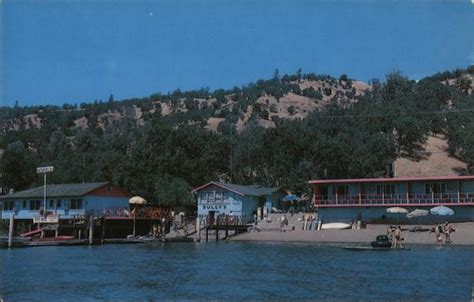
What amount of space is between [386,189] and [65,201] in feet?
123

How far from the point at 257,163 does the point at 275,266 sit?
5950 cm

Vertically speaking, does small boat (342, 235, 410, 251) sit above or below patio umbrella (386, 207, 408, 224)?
below

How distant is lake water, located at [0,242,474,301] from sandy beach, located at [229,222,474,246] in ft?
36.8

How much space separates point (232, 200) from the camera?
266ft

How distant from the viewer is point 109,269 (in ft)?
118

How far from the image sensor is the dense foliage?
88250 mm

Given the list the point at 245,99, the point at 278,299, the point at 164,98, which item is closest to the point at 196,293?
the point at 278,299

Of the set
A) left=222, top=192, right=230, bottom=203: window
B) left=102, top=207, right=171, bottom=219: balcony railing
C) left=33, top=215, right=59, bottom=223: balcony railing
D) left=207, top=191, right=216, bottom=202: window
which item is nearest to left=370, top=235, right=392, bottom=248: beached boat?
left=102, top=207, right=171, bottom=219: balcony railing

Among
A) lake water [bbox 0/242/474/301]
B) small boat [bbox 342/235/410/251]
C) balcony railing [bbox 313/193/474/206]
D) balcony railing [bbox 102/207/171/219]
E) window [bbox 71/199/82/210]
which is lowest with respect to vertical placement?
lake water [bbox 0/242/474/301]

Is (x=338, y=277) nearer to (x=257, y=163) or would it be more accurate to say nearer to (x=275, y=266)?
(x=275, y=266)

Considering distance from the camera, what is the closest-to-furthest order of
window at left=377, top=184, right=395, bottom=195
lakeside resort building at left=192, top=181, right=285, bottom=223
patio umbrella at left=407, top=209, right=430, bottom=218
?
patio umbrella at left=407, top=209, right=430, bottom=218 < window at left=377, top=184, right=395, bottom=195 < lakeside resort building at left=192, top=181, right=285, bottom=223

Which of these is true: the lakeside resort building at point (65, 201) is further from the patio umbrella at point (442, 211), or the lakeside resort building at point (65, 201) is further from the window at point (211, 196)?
the patio umbrella at point (442, 211)

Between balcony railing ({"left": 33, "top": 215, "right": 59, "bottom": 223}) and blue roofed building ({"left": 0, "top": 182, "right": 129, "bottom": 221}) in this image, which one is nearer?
balcony railing ({"left": 33, "top": 215, "right": 59, "bottom": 223})

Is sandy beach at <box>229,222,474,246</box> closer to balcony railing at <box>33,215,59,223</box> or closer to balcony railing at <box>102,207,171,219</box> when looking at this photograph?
balcony railing at <box>102,207,171,219</box>
